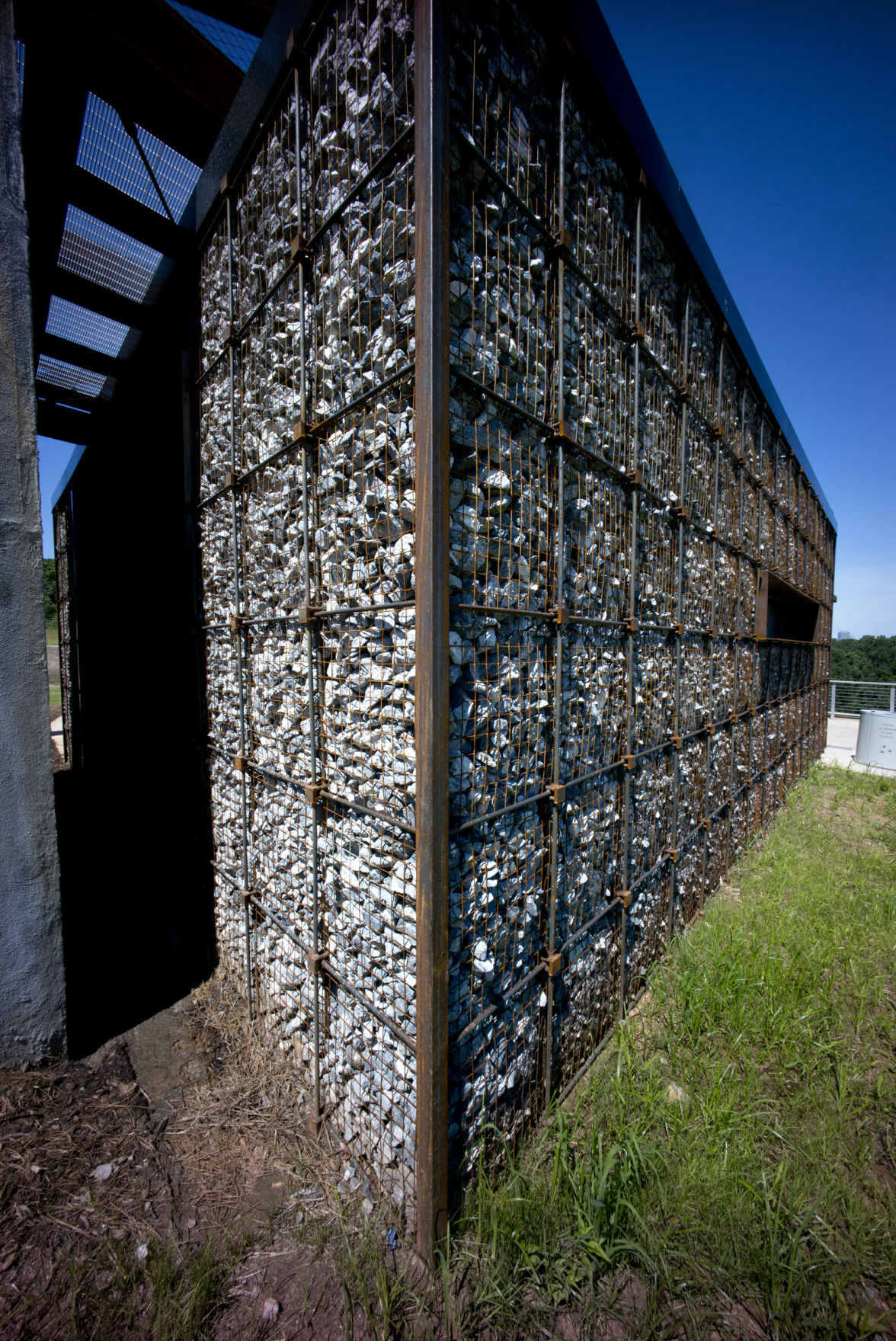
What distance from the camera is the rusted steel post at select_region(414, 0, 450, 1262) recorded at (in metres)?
1.63

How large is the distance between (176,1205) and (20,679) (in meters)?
2.34

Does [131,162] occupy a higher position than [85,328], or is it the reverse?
[131,162]

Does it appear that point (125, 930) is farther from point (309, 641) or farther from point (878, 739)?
point (878, 739)

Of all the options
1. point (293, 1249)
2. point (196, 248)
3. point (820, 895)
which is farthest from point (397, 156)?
point (820, 895)

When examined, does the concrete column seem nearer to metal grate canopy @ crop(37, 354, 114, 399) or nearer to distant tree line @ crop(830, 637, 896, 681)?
metal grate canopy @ crop(37, 354, 114, 399)

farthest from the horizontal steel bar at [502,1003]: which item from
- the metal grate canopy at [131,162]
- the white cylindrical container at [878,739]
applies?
the white cylindrical container at [878,739]

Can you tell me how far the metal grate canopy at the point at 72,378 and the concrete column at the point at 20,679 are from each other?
3.54 meters

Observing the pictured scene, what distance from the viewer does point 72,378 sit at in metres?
5.91

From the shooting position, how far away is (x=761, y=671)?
597cm

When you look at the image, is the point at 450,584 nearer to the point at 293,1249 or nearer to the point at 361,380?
the point at 361,380

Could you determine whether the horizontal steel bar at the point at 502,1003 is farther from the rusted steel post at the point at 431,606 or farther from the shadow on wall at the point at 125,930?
the shadow on wall at the point at 125,930

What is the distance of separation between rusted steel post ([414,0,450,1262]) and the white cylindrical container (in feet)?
35.4

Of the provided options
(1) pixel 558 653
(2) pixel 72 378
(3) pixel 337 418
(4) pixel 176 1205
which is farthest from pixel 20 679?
(2) pixel 72 378

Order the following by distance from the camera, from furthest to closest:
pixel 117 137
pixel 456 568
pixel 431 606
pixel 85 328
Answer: pixel 85 328 → pixel 117 137 → pixel 456 568 → pixel 431 606
